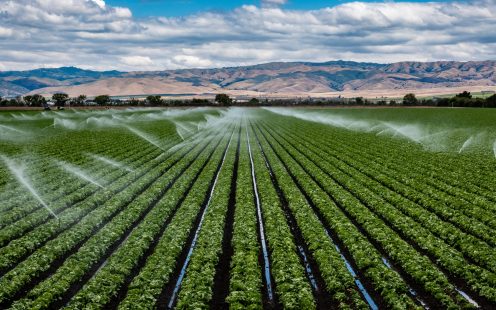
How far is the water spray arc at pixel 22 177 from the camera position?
20.6 meters

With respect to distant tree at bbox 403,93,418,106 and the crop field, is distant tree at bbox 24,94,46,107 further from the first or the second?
the crop field

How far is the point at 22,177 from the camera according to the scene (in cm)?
2691

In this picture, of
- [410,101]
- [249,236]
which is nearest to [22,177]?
[249,236]

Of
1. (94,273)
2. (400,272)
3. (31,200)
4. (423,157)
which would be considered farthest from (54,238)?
(423,157)

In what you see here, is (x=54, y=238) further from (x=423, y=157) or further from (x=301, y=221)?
(x=423, y=157)

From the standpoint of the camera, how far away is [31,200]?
2106 cm

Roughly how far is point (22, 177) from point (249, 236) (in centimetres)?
1799

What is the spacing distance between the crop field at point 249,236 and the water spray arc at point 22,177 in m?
0.13

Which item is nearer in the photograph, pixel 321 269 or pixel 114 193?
pixel 321 269

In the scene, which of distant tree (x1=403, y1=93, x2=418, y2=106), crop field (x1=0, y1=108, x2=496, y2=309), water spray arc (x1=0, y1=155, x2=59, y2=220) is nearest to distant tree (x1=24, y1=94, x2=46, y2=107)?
water spray arc (x1=0, y1=155, x2=59, y2=220)

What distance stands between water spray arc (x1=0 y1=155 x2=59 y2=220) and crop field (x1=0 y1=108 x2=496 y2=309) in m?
0.13

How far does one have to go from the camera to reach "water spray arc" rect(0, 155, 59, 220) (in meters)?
20.6

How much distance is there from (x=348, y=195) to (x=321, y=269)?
29.5 ft

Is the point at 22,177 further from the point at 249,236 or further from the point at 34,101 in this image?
the point at 34,101
